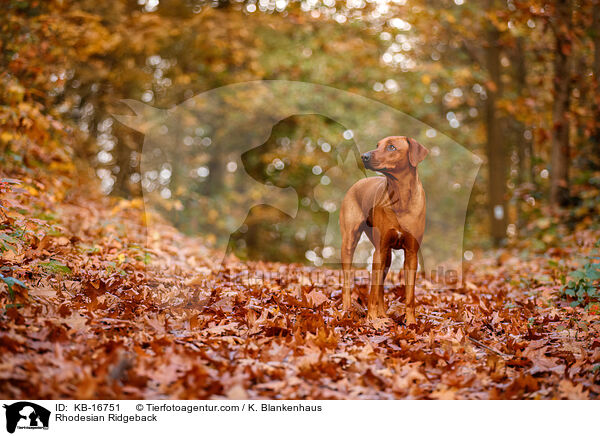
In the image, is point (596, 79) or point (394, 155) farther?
point (596, 79)

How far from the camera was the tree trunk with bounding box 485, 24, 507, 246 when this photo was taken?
38.2 ft

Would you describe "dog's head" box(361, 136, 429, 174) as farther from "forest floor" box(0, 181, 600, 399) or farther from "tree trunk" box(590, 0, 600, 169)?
"tree trunk" box(590, 0, 600, 169)

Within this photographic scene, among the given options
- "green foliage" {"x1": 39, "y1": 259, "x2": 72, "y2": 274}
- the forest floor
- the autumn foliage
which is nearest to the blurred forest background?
the autumn foliage

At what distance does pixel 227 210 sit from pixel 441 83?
6606 mm

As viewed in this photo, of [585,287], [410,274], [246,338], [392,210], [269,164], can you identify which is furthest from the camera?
[269,164]

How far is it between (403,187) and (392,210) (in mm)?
213

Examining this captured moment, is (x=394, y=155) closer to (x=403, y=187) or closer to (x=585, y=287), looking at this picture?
(x=403, y=187)

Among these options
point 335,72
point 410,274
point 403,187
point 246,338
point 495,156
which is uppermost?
point 335,72

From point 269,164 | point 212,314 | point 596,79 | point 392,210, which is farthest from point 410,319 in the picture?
point 596,79

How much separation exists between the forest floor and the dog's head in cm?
136

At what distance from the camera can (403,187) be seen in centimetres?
398

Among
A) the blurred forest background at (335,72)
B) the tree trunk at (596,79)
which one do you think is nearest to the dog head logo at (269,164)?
the blurred forest background at (335,72)

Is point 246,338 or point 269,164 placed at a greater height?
point 269,164
